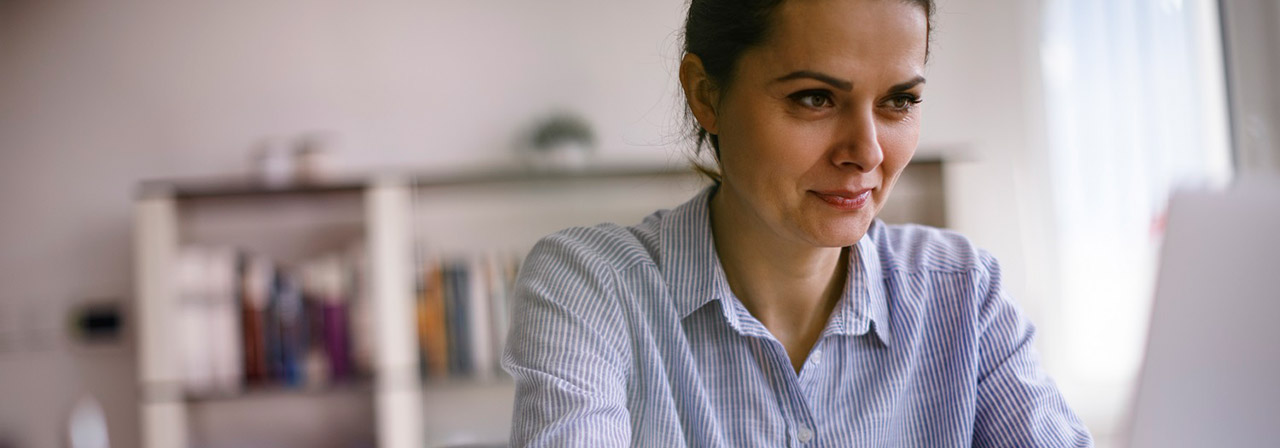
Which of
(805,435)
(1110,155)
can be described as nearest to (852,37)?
(805,435)

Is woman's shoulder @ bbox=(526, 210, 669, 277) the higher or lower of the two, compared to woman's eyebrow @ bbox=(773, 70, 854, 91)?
lower

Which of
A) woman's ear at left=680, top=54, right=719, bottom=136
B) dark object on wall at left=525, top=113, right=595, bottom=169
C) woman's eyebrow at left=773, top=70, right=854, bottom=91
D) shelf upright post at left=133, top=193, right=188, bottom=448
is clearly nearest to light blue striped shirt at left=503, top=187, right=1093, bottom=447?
woman's ear at left=680, top=54, right=719, bottom=136

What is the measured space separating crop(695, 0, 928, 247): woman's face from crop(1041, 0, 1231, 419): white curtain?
5.38 ft

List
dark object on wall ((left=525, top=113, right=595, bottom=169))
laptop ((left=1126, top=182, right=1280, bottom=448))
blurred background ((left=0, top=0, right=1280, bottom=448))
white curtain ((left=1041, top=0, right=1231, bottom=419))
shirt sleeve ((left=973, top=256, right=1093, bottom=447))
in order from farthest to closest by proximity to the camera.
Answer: dark object on wall ((left=525, top=113, right=595, bottom=169)) → blurred background ((left=0, top=0, right=1280, bottom=448)) → white curtain ((left=1041, top=0, right=1231, bottom=419)) → shirt sleeve ((left=973, top=256, right=1093, bottom=447)) → laptop ((left=1126, top=182, right=1280, bottom=448))

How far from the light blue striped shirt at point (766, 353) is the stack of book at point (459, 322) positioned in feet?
4.64

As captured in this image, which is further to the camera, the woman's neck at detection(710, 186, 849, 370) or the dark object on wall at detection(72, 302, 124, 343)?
the dark object on wall at detection(72, 302, 124, 343)

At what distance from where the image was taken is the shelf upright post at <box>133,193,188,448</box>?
2.33m

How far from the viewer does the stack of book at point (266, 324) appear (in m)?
2.35

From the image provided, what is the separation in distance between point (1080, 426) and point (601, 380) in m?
0.50

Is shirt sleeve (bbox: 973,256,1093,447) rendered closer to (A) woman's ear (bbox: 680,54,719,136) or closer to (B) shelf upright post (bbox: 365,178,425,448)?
(A) woman's ear (bbox: 680,54,719,136)

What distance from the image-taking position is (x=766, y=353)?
3.15ft

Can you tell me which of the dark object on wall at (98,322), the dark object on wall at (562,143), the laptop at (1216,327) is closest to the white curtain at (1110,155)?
the dark object on wall at (562,143)

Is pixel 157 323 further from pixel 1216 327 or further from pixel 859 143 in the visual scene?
pixel 1216 327

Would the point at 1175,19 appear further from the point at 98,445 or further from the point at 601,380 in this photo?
the point at 98,445
